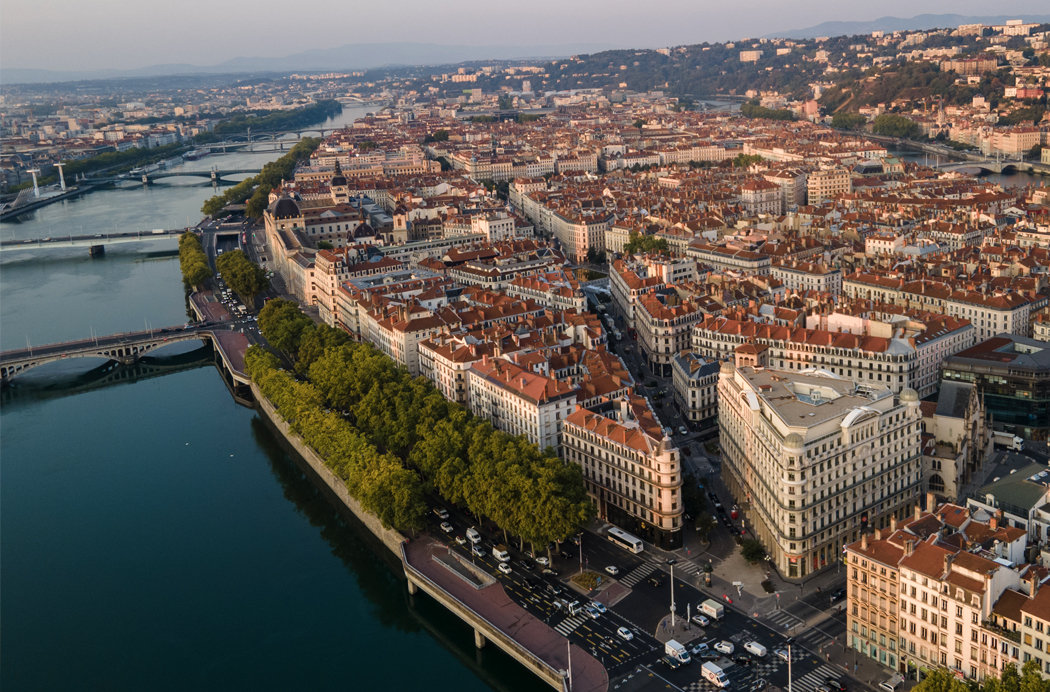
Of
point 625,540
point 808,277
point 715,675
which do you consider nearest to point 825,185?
point 808,277

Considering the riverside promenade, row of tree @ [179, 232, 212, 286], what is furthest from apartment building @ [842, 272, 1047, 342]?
row of tree @ [179, 232, 212, 286]

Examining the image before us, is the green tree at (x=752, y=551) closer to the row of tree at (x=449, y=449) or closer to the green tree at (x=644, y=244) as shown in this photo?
the row of tree at (x=449, y=449)

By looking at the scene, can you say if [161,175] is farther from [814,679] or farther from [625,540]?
[814,679]

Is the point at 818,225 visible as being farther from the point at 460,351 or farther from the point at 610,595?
the point at 610,595

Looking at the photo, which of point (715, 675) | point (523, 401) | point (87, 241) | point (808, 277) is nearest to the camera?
point (715, 675)

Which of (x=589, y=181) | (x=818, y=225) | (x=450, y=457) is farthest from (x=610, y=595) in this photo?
(x=589, y=181)

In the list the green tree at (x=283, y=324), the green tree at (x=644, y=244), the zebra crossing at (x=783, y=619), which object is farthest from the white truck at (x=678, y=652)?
the green tree at (x=644, y=244)
